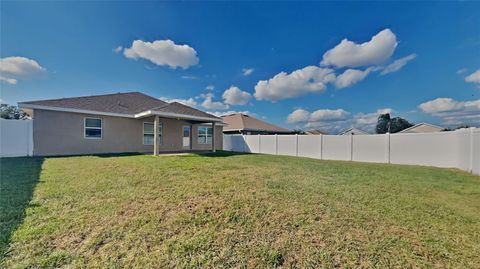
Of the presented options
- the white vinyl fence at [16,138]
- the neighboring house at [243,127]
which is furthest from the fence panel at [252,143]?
the white vinyl fence at [16,138]

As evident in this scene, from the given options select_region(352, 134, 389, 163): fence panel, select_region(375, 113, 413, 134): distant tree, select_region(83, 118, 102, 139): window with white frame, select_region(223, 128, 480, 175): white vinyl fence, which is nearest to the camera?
select_region(223, 128, 480, 175): white vinyl fence

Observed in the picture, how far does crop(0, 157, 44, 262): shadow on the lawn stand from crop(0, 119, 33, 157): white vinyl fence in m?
4.43

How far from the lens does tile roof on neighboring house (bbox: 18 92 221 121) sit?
11.0 meters

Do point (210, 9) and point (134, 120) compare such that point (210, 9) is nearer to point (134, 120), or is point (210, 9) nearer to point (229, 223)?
point (134, 120)

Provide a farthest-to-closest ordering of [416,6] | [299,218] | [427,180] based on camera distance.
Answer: [416,6] < [427,180] < [299,218]

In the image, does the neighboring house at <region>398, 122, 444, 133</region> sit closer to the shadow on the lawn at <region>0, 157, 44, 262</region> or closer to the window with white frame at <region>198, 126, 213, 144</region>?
the window with white frame at <region>198, 126, 213, 144</region>

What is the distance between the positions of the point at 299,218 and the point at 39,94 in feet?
61.9

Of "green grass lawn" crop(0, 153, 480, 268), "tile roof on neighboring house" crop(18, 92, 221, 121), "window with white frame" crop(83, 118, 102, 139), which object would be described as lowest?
"green grass lawn" crop(0, 153, 480, 268)

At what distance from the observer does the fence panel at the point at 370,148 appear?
468 inches

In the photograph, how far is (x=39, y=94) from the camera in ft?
46.0

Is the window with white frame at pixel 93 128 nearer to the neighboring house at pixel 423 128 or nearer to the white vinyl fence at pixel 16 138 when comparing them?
the white vinyl fence at pixel 16 138

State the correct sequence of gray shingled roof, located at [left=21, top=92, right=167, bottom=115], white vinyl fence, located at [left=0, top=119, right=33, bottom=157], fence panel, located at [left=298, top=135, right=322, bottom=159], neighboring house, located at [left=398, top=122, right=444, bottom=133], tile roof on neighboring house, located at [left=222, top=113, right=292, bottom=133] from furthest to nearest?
neighboring house, located at [left=398, top=122, right=444, bottom=133]
tile roof on neighboring house, located at [left=222, top=113, right=292, bottom=133]
fence panel, located at [left=298, top=135, right=322, bottom=159]
gray shingled roof, located at [left=21, top=92, right=167, bottom=115]
white vinyl fence, located at [left=0, top=119, right=33, bottom=157]

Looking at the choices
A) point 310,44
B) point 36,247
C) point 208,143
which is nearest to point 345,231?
point 36,247

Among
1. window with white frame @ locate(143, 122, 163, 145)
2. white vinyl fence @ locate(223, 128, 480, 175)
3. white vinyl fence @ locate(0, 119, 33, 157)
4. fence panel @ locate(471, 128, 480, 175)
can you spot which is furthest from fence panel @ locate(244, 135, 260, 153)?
white vinyl fence @ locate(0, 119, 33, 157)
